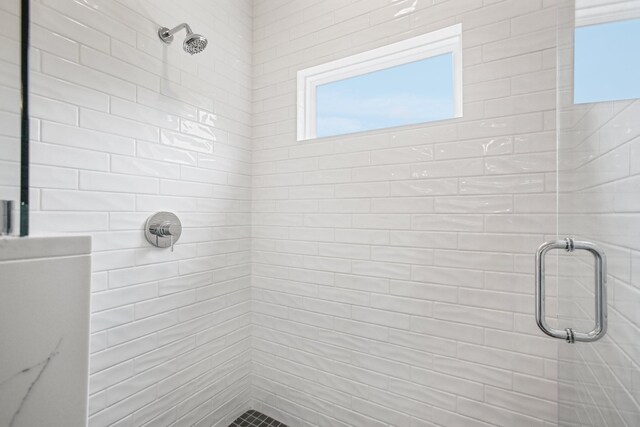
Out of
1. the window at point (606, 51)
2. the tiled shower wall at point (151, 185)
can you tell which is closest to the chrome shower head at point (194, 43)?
the tiled shower wall at point (151, 185)

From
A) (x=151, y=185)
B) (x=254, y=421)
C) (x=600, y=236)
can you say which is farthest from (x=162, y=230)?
(x=600, y=236)

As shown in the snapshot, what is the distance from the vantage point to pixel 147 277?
1219mm

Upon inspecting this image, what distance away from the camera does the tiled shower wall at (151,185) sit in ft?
3.21

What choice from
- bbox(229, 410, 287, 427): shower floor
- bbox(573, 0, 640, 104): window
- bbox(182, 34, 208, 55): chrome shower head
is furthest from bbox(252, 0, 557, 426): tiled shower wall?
bbox(182, 34, 208, 55): chrome shower head

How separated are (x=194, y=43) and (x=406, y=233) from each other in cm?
124

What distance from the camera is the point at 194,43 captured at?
1.21 meters

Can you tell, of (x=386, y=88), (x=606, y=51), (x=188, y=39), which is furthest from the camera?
(x=386, y=88)

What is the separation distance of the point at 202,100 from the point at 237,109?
0.79ft

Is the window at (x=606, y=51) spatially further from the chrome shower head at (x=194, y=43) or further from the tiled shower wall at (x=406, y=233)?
the chrome shower head at (x=194, y=43)

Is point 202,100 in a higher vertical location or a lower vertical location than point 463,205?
higher

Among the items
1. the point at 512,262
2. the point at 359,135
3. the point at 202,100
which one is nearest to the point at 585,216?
the point at 512,262

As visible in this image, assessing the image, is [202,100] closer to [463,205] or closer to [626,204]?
[463,205]

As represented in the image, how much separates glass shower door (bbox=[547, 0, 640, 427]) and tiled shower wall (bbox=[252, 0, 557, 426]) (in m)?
0.13

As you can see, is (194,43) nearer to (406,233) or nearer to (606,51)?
(406,233)
